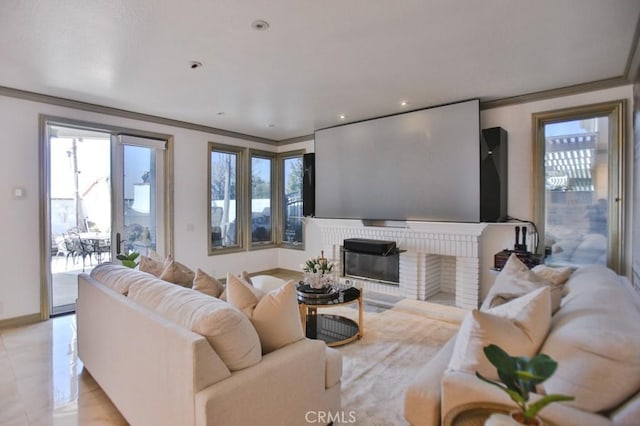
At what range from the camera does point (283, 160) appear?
679cm

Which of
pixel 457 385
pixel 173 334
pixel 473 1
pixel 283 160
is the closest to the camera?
pixel 457 385

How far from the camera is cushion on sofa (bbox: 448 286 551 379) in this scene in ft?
4.48

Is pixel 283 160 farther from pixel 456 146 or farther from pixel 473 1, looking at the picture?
pixel 473 1

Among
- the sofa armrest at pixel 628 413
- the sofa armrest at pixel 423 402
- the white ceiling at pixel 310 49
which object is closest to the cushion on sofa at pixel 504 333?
the sofa armrest at pixel 423 402

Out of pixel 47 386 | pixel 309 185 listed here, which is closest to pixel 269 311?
pixel 47 386

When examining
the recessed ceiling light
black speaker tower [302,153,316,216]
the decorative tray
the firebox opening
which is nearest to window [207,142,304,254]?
black speaker tower [302,153,316,216]

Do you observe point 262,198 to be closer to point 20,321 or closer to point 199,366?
point 20,321

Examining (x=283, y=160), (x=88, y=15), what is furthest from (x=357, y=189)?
(x=88, y=15)

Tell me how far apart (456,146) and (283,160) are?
11.7ft

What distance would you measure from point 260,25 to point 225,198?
3.98 m

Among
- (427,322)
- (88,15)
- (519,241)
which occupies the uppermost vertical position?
(88,15)

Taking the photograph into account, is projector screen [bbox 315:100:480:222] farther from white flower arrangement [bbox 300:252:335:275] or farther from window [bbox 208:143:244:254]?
white flower arrangement [bbox 300:252:335:275]

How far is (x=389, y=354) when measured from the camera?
3037mm

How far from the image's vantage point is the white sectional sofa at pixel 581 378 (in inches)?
44.3
